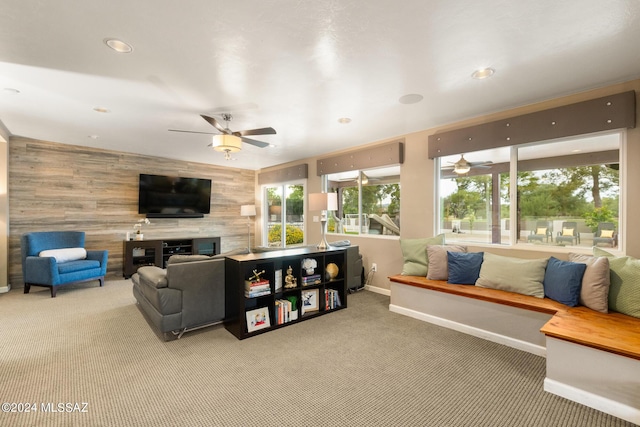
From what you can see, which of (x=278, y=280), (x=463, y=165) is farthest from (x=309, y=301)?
(x=463, y=165)

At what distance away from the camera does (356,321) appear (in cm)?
351

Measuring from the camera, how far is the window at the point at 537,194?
302cm

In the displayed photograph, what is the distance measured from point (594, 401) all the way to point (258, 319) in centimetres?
282

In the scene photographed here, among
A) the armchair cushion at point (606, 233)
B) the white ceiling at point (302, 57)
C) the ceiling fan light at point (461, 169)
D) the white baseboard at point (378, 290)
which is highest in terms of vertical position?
the white ceiling at point (302, 57)

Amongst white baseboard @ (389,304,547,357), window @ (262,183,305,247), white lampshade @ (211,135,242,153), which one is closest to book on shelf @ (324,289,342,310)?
white baseboard @ (389,304,547,357)

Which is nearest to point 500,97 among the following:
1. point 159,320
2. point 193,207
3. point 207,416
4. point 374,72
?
point 374,72

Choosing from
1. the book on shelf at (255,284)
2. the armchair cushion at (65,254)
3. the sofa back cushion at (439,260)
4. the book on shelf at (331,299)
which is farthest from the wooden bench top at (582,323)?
the armchair cushion at (65,254)

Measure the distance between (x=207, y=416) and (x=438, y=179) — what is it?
12.9 feet

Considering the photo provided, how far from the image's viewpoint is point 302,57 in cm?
235

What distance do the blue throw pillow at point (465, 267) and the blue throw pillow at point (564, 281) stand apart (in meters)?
0.67

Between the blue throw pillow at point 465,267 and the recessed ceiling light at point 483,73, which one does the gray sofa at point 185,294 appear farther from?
the recessed ceiling light at point 483,73

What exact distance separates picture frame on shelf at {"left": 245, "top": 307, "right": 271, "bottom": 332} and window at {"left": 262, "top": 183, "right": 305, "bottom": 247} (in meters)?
3.50

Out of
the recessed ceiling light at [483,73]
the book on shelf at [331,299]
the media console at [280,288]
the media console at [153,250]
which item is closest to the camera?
the recessed ceiling light at [483,73]

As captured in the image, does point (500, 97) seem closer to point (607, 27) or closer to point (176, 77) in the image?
point (607, 27)
